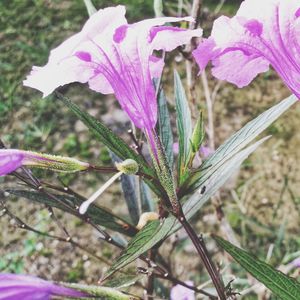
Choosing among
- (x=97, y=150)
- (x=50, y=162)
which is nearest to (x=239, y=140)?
(x=50, y=162)

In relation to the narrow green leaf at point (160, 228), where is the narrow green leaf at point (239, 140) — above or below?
above

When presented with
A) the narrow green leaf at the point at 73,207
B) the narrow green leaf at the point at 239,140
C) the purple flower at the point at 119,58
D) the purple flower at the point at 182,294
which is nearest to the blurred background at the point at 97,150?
the purple flower at the point at 182,294

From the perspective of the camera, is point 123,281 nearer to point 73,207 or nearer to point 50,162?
point 73,207

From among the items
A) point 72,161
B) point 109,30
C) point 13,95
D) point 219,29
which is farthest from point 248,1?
point 13,95

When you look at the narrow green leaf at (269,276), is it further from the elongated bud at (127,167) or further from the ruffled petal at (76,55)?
the ruffled petal at (76,55)

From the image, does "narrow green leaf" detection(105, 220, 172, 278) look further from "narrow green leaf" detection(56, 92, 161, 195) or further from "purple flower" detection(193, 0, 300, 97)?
"purple flower" detection(193, 0, 300, 97)

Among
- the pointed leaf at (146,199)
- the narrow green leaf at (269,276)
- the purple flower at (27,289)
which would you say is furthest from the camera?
the pointed leaf at (146,199)
